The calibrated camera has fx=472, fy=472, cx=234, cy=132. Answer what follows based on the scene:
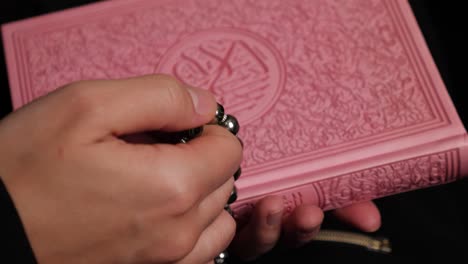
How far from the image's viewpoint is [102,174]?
0.40m

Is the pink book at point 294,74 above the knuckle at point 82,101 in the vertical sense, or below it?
below

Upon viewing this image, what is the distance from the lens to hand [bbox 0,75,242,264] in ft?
1.30

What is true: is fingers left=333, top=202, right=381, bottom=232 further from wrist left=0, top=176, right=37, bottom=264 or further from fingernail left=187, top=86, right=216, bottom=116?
wrist left=0, top=176, right=37, bottom=264

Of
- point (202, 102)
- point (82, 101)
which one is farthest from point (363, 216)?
point (82, 101)

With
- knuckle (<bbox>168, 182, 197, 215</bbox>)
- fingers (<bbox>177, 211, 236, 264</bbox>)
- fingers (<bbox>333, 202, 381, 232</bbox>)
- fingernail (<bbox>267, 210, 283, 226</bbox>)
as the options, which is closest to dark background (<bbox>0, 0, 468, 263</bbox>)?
fingers (<bbox>333, 202, 381, 232</bbox>)

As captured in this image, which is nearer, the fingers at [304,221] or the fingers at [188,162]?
the fingers at [188,162]

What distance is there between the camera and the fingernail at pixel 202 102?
0.47 m

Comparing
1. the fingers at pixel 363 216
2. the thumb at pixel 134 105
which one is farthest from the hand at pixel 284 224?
the thumb at pixel 134 105

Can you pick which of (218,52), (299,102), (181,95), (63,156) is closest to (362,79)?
(299,102)

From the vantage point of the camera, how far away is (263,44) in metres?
0.73

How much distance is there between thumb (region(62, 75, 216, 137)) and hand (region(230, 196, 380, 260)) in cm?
21

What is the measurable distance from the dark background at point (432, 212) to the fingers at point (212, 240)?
28 centimetres

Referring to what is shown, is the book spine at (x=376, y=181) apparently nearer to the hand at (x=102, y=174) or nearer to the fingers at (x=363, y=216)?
the fingers at (x=363, y=216)

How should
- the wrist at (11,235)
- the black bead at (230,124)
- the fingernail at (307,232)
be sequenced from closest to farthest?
1. the wrist at (11,235)
2. the black bead at (230,124)
3. the fingernail at (307,232)
